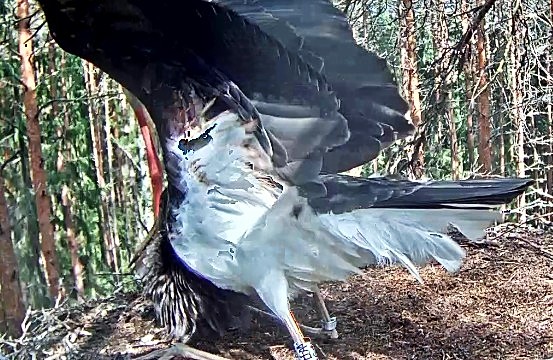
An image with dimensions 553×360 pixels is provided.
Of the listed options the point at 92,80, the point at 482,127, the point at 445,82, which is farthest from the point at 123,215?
the point at 445,82

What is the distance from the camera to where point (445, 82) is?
2.56 metres

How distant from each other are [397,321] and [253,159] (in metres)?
0.70

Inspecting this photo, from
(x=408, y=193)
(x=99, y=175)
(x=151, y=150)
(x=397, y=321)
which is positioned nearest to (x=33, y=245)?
(x=99, y=175)

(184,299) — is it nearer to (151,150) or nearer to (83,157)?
(151,150)

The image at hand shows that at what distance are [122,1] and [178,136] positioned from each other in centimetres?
36

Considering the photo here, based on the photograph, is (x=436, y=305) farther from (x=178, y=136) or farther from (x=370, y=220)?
(x=178, y=136)

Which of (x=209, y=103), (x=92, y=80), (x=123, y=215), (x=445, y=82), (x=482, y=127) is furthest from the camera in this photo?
(x=123, y=215)

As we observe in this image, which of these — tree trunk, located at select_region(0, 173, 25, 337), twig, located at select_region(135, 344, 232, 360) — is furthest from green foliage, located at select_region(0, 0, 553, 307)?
twig, located at select_region(135, 344, 232, 360)

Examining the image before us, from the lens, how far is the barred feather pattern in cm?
194

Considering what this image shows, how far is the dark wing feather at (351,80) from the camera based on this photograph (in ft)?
6.23

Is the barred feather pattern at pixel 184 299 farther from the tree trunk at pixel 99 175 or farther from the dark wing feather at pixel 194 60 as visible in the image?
the tree trunk at pixel 99 175

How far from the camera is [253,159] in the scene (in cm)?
176

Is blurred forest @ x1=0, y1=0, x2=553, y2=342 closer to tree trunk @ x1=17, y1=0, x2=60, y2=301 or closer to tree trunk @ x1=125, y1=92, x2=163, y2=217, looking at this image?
tree trunk @ x1=17, y1=0, x2=60, y2=301

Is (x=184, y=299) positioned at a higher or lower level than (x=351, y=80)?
lower
